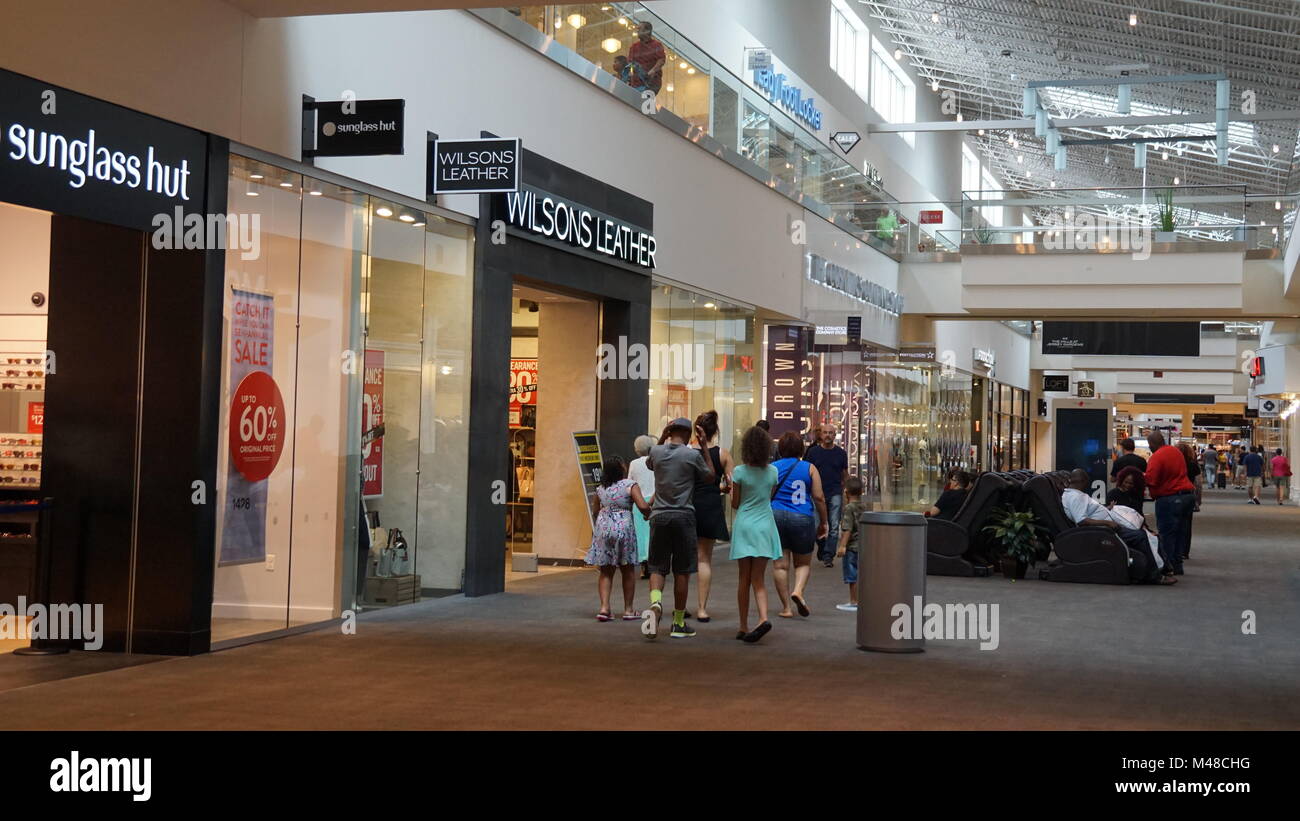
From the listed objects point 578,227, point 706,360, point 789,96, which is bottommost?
point 706,360

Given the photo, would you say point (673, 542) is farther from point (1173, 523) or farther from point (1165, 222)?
point (1165, 222)

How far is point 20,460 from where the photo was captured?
984 centimetres

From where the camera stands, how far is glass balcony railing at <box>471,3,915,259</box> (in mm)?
13703

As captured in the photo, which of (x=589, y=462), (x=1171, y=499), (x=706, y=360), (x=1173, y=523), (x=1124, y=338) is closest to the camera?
(x=589, y=462)

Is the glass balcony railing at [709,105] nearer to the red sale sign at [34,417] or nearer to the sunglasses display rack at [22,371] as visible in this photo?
the sunglasses display rack at [22,371]

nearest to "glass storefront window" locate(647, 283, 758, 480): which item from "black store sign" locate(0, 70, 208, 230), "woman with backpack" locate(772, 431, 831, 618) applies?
"woman with backpack" locate(772, 431, 831, 618)

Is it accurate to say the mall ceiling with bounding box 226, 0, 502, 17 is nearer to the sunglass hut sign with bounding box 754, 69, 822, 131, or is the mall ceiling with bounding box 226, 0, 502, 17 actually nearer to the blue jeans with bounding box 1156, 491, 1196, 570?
the blue jeans with bounding box 1156, 491, 1196, 570

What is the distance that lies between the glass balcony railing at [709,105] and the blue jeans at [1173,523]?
7.28 metres

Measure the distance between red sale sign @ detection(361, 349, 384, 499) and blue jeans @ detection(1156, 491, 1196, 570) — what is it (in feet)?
29.5

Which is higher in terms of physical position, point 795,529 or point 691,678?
point 795,529

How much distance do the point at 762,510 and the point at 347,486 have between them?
3199 mm

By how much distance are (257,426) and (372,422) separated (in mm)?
1796

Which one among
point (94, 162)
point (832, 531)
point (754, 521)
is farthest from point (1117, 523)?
point (94, 162)
